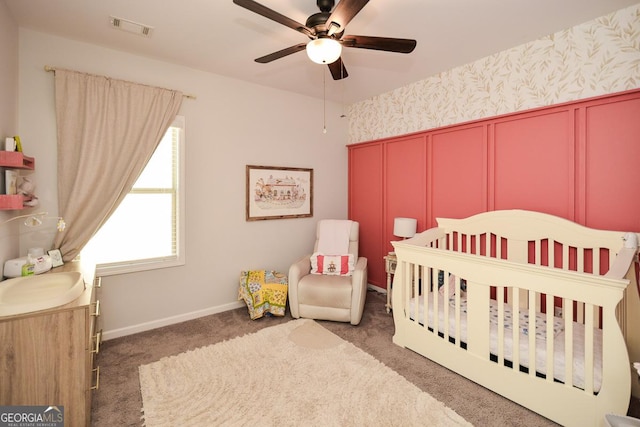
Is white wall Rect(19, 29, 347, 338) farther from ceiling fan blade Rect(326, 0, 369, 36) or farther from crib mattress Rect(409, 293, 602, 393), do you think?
crib mattress Rect(409, 293, 602, 393)

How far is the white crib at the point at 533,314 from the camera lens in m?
1.58

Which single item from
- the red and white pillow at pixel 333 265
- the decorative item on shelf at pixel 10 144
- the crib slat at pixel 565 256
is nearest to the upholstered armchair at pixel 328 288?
the red and white pillow at pixel 333 265

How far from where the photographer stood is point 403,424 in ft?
5.52

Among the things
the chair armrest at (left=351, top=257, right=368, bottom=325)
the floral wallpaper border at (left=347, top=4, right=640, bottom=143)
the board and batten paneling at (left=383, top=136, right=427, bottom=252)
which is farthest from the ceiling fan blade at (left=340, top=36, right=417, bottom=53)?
the chair armrest at (left=351, top=257, right=368, bottom=325)

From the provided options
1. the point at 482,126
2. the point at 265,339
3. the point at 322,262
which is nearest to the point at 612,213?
the point at 482,126

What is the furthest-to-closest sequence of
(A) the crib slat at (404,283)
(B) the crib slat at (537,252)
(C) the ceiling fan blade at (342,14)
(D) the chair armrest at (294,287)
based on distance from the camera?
(D) the chair armrest at (294,287) → (A) the crib slat at (404,283) → (B) the crib slat at (537,252) → (C) the ceiling fan blade at (342,14)

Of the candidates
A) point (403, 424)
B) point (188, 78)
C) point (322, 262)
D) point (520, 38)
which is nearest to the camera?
point (403, 424)

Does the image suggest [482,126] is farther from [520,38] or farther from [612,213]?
[612,213]

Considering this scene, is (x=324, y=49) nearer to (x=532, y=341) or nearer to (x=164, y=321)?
(x=532, y=341)

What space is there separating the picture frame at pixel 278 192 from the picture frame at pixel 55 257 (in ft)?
5.49

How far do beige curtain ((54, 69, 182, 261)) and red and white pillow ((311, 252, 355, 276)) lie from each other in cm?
200

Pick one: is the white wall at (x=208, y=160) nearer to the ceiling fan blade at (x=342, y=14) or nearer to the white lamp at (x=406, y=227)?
the white lamp at (x=406, y=227)

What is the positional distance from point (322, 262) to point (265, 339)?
41.4 inches

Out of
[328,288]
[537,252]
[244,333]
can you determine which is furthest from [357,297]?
[537,252]
